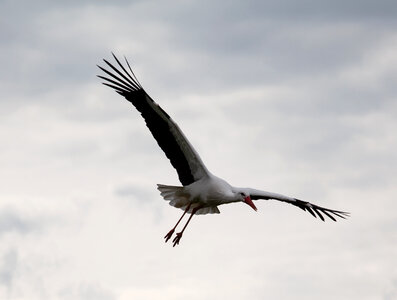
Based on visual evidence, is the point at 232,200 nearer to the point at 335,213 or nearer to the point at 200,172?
the point at 200,172

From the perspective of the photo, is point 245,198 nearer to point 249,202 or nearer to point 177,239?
point 249,202

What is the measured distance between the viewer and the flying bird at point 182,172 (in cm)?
2442

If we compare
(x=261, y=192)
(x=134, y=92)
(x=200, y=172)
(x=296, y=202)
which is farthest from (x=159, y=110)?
(x=296, y=202)

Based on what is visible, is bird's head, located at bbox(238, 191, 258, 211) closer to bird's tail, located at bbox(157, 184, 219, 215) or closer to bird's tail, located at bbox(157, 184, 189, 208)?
bird's tail, located at bbox(157, 184, 219, 215)

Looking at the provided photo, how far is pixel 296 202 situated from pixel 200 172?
439 centimetres

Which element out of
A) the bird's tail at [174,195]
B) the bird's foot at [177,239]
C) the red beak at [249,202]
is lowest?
the bird's foot at [177,239]

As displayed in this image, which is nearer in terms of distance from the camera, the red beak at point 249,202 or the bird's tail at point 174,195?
the bird's tail at point 174,195

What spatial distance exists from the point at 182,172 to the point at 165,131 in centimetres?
160

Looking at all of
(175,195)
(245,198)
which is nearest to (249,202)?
(245,198)

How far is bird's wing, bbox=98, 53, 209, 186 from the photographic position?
24.3 m

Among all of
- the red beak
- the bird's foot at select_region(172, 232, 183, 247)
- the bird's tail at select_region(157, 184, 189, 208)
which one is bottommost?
the bird's foot at select_region(172, 232, 183, 247)

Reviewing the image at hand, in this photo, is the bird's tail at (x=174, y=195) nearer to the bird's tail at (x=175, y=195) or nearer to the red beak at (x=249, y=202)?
the bird's tail at (x=175, y=195)

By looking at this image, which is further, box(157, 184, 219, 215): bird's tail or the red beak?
the red beak

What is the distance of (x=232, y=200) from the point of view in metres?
26.8
